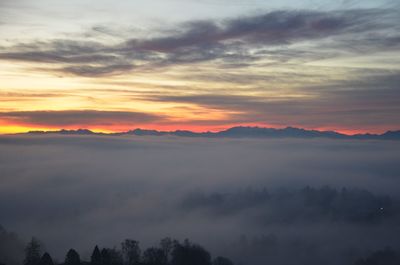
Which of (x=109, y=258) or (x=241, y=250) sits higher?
(x=109, y=258)

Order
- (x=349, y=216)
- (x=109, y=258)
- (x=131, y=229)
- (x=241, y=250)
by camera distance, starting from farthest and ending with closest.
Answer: (x=349, y=216)
(x=131, y=229)
(x=241, y=250)
(x=109, y=258)

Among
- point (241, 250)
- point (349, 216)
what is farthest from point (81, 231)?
point (349, 216)

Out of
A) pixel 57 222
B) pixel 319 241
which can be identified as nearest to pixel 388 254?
pixel 319 241

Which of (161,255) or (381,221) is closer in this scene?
(161,255)

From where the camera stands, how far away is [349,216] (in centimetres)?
19800

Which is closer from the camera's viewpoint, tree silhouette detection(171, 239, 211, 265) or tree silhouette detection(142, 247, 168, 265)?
tree silhouette detection(171, 239, 211, 265)

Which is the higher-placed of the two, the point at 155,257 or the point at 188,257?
the point at 188,257

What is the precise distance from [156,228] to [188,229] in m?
13.0

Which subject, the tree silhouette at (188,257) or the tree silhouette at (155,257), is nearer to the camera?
the tree silhouette at (188,257)

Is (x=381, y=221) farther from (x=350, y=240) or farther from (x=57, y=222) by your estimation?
(x=57, y=222)

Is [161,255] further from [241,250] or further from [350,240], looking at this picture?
[350,240]

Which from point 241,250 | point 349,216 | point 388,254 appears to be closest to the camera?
point 388,254

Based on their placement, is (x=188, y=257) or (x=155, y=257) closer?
(x=188, y=257)

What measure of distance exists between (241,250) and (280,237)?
28.7 meters
